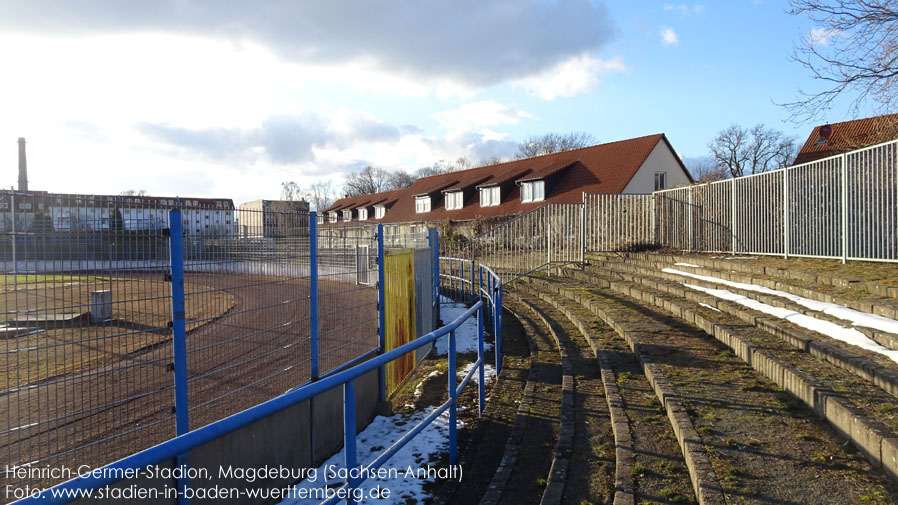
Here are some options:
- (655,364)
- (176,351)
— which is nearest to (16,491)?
(176,351)

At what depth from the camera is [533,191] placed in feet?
110

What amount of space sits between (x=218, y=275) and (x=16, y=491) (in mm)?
1817

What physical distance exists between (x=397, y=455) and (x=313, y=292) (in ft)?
5.59

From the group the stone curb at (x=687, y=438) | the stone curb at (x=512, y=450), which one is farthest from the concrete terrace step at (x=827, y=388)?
the stone curb at (x=512, y=450)

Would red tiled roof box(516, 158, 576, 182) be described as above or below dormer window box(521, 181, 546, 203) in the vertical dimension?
above

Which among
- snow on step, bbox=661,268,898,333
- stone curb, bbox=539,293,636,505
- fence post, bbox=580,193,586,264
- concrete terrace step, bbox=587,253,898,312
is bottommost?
stone curb, bbox=539,293,636,505

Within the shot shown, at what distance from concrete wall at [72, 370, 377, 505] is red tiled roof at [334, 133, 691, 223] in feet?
87.3

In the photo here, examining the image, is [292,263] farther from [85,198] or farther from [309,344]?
[85,198]

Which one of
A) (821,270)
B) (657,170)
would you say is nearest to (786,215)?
(821,270)

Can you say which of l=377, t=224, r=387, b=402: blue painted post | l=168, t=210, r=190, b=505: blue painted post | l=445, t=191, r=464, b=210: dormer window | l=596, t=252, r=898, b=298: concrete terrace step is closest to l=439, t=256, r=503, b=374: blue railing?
l=377, t=224, r=387, b=402: blue painted post

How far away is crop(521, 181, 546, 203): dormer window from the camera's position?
32844 millimetres

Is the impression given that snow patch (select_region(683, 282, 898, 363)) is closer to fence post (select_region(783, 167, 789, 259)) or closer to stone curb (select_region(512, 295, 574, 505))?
stone curb (select_region(512, 295, 574, 505))

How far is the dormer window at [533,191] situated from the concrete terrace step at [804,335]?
22.8 meters

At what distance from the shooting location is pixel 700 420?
412 cm
